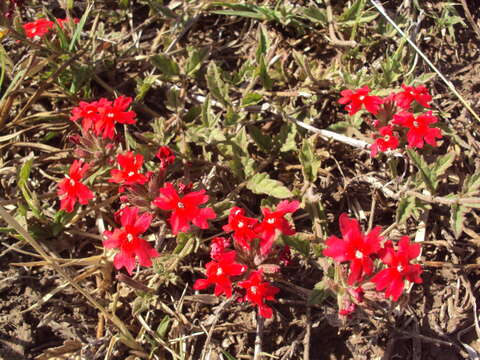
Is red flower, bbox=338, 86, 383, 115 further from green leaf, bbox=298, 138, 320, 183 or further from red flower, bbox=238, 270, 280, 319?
red flower, bbox=238, 270, 280, 319

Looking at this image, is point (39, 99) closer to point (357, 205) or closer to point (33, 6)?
point (33, 6)

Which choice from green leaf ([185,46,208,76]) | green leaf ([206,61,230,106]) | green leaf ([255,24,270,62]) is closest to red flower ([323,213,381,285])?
green leaf ([206,61,230,106])

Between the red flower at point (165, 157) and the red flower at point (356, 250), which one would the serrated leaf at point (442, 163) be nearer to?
the red flower at point (356, 250)

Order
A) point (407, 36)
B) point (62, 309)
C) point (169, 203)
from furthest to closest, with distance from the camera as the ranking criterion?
point (407, 36)
point (62, 309)
point (169, 203)

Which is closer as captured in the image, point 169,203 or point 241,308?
point 169,203

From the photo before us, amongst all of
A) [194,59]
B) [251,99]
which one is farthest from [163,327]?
[194,59]

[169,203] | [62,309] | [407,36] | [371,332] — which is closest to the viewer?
[169,203]

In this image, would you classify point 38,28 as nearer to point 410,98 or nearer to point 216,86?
point 216,86

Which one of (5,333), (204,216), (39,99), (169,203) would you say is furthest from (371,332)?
(39,99)
